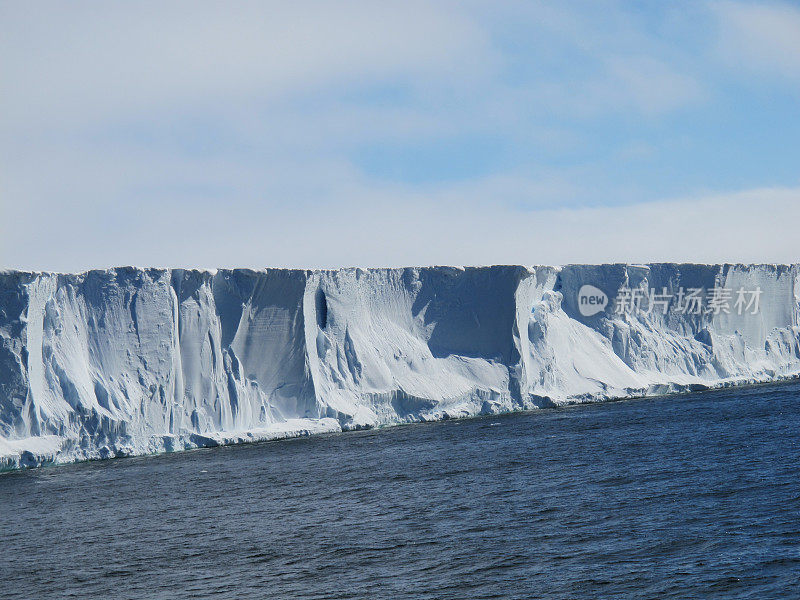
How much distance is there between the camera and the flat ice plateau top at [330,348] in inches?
873

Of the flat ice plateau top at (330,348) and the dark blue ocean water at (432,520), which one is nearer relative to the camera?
the dark blue ocean water at (432,520)

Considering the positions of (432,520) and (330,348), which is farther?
(330,348)

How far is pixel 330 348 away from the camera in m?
27.1

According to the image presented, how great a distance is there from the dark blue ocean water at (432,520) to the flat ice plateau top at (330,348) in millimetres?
1695

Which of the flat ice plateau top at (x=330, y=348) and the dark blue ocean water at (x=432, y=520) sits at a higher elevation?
the flat ice plateau top at (x=330, y=348)

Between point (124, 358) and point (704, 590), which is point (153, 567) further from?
point (124, 358)

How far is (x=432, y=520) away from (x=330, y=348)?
14.2 m

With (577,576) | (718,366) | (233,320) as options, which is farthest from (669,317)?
(577,576)

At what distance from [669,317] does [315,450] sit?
17435mm

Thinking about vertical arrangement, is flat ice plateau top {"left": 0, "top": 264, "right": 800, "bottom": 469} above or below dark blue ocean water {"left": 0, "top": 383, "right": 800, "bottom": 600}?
above

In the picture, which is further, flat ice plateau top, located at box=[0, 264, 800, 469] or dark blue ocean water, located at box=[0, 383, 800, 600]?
flat ice plateau top, located at box=[0, 264, 800, 469]

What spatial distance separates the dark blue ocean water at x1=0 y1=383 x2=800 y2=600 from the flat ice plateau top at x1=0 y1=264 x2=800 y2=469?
169 cm

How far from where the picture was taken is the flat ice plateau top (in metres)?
22.2

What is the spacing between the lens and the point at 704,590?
29.8 ft
